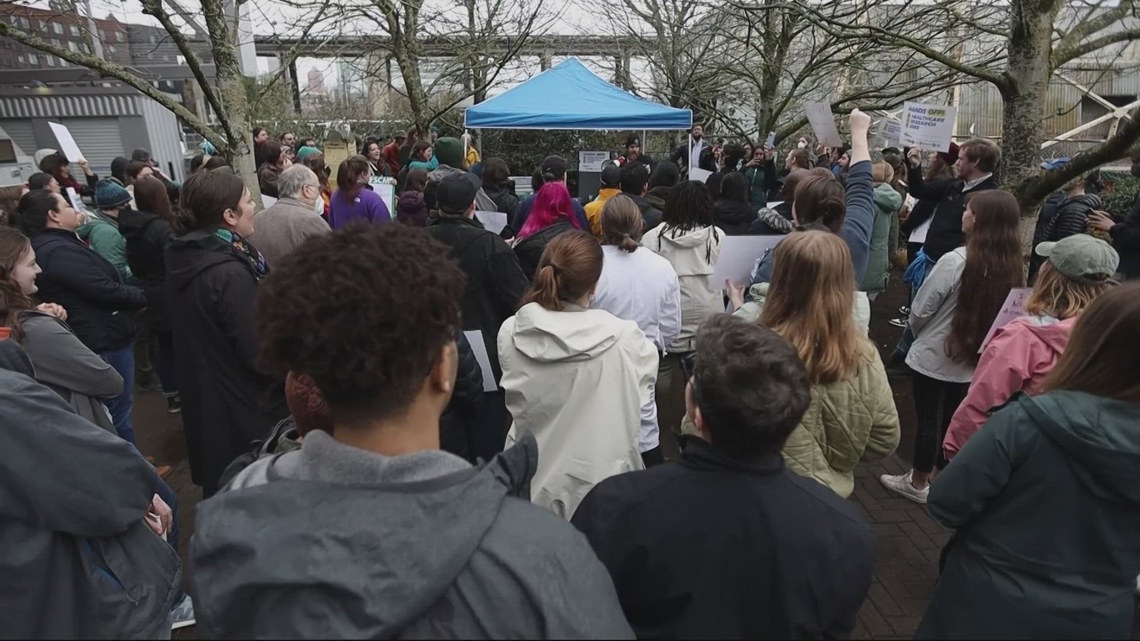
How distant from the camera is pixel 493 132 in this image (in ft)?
52.6

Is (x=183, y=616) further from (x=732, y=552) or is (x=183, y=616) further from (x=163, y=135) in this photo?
(x=163, y=135)

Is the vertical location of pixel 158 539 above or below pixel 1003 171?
below

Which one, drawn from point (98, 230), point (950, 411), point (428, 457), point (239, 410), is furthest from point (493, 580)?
point (98, 230)

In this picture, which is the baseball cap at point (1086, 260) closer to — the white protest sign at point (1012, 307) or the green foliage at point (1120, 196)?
the white protest sign at point (1012, 307)

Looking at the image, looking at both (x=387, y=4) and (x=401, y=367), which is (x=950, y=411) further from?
(x=387, y=4)

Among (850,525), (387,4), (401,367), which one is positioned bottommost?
(850,525)

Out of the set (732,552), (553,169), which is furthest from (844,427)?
(553,169)

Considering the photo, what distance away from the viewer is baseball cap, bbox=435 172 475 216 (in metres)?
3.51

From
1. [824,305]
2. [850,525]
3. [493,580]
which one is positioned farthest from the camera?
[824,305]

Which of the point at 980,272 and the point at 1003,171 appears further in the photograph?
the point at 1003,171

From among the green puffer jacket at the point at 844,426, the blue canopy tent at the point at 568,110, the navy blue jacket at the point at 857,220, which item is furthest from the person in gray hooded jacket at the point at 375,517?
the blue canopy tent at the point at 568,110

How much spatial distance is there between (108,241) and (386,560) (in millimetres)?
5282

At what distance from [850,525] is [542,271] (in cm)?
151

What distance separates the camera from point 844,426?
2.25 m
